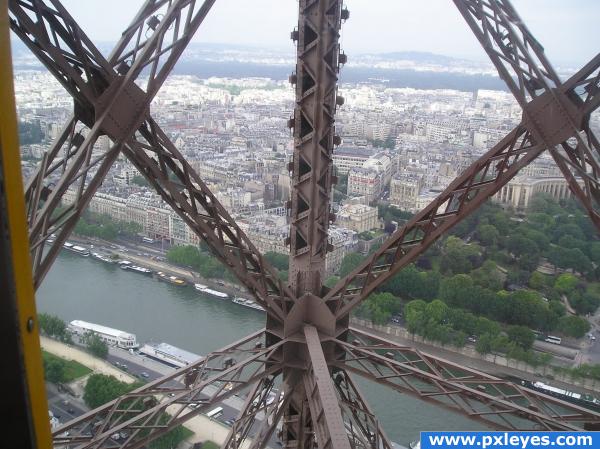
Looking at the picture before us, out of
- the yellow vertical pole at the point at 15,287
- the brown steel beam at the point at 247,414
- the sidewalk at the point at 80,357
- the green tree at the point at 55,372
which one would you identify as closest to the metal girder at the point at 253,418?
the brown steel beam at the point at 247,414

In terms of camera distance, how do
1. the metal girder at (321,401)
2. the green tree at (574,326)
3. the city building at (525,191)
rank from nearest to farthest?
1. the metal girder at (321,401)
2. the green tree at (574,326)
3. the city building at (525,191)

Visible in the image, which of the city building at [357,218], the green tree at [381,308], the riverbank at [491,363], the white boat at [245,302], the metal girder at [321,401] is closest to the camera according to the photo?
the metal girder at [321,401]

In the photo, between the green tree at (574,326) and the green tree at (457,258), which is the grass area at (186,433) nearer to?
the green tree at (574,326)

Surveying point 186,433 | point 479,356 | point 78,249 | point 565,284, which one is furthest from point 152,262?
point 565,284

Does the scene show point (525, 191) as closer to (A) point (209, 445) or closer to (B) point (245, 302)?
(B) point (245, 302)

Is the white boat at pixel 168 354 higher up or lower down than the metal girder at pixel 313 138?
lower down

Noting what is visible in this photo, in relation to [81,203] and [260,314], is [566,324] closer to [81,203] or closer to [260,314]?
[260,314]
